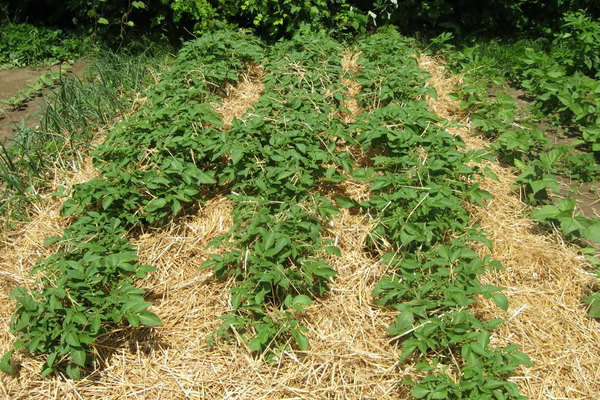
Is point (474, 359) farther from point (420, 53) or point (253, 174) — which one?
point (420, 53)

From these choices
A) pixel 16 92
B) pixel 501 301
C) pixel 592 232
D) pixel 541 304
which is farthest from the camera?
pixel 16 92

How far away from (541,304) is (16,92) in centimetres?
504

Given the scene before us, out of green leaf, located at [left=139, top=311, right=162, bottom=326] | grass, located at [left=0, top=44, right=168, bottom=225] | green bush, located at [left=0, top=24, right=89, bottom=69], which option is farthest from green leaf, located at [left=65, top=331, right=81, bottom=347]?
green bush, located at [left=0, top=24, right=89, bottom=69]

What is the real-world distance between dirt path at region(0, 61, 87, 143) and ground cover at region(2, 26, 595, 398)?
1.31 metres

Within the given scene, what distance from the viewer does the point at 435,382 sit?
7.93 feet

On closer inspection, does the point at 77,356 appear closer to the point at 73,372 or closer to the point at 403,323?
the point at 73,372

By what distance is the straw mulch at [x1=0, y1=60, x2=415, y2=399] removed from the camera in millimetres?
2639

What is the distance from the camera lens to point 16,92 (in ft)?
17.4

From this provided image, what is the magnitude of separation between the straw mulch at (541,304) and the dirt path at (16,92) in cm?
377

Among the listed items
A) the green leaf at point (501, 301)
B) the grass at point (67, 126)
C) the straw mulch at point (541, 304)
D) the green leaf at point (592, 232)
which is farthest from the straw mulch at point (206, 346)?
the green leaf at point (592, 232)

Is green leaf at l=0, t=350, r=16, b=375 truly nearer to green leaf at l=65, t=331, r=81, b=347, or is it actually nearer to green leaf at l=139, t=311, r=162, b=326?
green leaf at l=65, t=331, r=81, b=347

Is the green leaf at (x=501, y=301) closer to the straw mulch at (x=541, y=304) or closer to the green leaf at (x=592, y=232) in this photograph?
the straw mulch at (x=541, y=304)

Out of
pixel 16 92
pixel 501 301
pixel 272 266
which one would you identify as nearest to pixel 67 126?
pixel 16 92

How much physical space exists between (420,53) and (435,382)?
159 inches
